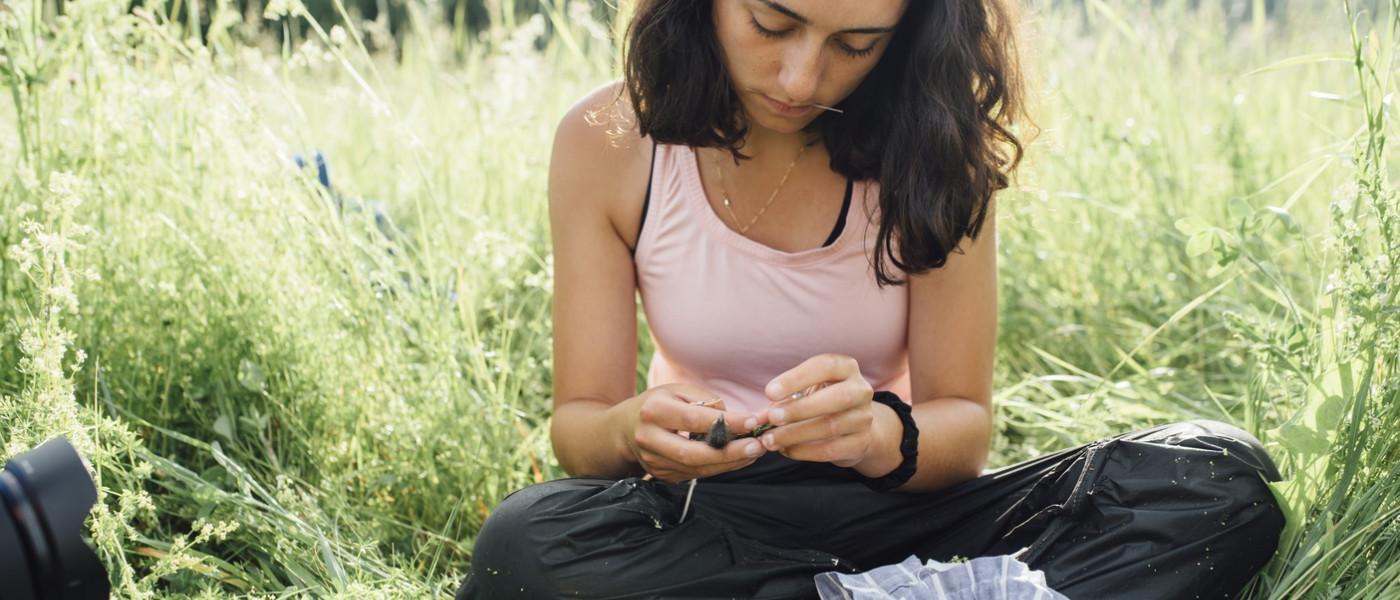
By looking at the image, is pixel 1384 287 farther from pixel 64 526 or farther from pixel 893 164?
pixel 64 526

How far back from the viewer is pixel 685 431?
1750mm

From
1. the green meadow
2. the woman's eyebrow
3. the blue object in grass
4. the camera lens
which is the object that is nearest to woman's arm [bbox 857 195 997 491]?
the green meadow

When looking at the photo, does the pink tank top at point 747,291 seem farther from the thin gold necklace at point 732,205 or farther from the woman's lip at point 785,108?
the woman's lip at point 785,108

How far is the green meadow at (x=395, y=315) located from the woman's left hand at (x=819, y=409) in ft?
1.87

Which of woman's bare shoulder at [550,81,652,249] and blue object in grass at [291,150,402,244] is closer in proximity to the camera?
woman's bare shoulder at [550,81,652,249]

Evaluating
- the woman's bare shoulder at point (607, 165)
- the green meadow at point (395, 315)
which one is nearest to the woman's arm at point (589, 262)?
the woman's bare shoulder at point (607, 165)

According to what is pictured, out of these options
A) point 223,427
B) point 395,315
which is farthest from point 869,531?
point 223,427

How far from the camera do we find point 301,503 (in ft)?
6.51

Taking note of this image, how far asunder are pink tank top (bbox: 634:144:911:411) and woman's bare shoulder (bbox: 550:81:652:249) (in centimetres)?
2

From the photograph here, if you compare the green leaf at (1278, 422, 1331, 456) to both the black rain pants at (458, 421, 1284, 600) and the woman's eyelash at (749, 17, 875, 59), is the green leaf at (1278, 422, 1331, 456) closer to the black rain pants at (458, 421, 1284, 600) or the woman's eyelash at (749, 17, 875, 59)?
the black rain pants at (458, 421, 1284, 600)

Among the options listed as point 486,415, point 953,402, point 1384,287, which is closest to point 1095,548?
point 953,402

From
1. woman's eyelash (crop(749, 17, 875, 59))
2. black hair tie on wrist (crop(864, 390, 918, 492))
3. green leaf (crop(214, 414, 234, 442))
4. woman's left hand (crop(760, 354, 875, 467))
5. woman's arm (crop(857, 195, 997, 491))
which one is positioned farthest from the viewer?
green leaf (crop(214, 414, 234, 442))

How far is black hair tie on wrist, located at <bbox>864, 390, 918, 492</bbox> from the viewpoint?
1918mm

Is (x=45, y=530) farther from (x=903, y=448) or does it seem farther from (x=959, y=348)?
(x=959, y=348)
